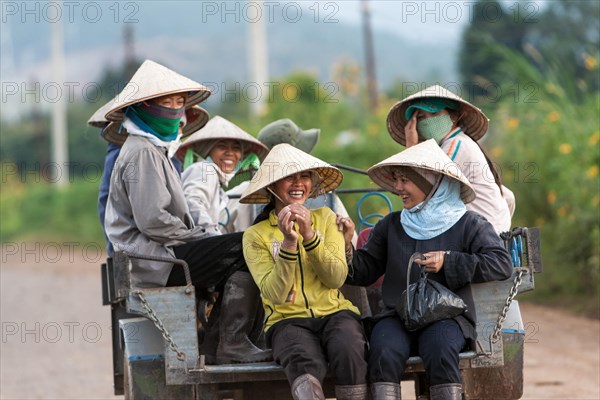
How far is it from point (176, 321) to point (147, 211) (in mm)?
667

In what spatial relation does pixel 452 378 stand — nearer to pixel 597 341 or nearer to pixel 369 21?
pixel 597 341

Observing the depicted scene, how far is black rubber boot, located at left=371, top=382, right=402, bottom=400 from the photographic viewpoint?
5.12m

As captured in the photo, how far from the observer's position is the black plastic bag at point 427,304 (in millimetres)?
5273

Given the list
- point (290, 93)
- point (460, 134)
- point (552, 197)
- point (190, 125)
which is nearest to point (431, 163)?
point (460, 134)

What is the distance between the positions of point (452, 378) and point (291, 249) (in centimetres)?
93

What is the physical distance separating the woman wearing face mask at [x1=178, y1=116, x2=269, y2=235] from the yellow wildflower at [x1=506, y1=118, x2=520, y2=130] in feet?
24.7

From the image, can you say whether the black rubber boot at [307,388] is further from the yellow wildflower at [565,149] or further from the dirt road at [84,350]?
the yellow wildflower at [565,149]

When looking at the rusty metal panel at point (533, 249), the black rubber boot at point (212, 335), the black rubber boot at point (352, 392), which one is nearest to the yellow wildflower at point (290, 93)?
the black rubber boot at point (212, 335)

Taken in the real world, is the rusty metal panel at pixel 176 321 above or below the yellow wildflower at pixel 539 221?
below

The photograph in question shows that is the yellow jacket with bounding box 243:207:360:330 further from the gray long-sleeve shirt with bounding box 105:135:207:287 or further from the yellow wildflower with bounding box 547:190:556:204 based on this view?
the yellow wildflower with bounding box 547:190:556:204

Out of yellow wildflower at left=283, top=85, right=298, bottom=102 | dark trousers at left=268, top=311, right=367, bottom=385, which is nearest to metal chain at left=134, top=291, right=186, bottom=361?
dark trousers at left=268, top=311, right=367, bottom=385

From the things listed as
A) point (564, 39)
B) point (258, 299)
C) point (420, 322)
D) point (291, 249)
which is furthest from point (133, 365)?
point (564, 39)

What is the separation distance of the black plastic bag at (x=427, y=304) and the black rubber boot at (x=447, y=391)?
32cm

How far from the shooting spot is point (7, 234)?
39875 mm
